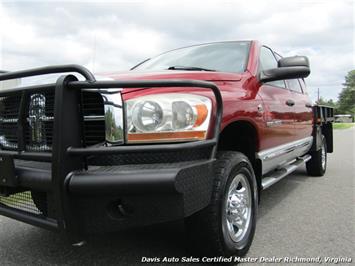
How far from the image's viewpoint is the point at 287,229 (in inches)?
136

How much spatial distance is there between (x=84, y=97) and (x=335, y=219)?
9.63 ft

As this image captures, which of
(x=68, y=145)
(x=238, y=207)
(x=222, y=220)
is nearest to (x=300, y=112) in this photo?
(x=238, y=207)

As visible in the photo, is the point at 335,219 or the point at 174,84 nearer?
the point at 174,84

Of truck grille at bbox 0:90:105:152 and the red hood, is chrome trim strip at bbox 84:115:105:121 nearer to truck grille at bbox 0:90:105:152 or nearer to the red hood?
truck grille at bbox 0:90:105:152

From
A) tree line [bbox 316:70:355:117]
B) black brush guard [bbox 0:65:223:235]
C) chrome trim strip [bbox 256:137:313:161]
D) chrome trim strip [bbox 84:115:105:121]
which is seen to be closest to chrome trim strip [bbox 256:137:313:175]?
chrome trim strip [bbox 256:137:313:161]

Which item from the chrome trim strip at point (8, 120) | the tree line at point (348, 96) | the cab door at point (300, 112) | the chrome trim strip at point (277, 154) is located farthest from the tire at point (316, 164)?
the tree line at point (348, 96)

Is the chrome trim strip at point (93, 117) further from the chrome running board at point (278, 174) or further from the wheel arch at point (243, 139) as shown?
the chrome running board at point (278, 174)

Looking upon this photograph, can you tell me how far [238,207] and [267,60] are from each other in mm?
1999

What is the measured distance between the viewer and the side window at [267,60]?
12.6 ft

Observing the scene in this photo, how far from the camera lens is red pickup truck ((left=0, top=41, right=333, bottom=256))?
1.98m

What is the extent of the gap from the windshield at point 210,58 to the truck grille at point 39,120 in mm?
1363

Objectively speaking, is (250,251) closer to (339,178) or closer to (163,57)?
(163,57)

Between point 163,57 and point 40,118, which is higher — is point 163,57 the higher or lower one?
the higher one

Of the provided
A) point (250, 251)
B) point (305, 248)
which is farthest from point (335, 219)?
point (250, 251)
